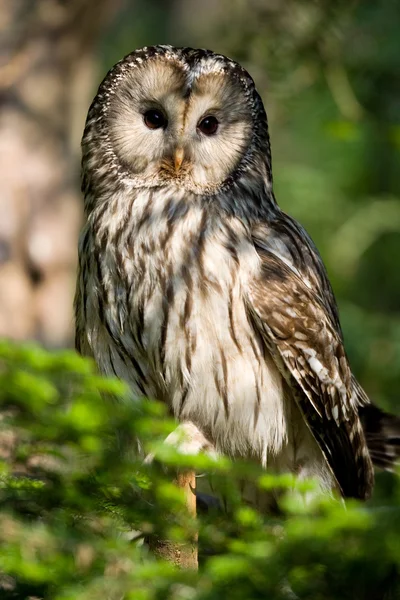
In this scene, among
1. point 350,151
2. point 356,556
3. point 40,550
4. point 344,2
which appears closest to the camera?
point 356,556

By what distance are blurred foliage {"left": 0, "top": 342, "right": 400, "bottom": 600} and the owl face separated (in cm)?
163

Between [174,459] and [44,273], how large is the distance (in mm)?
3437

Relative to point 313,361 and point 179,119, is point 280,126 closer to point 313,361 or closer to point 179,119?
point 179,119

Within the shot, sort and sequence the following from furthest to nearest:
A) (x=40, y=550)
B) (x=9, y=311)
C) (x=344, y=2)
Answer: (x=344, y=2), (x=9, y=311), (x=40, y=550)

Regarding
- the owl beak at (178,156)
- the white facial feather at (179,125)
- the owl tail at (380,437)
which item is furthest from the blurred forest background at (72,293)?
the owl beak at (178,156)

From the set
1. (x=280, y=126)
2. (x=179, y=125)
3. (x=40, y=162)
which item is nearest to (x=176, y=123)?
(x=179, y=125)

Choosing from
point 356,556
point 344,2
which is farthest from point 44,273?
point 356,556

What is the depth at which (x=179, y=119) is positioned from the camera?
358 cm

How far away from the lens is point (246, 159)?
3.80m

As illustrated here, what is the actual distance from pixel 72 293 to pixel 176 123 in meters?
2.14

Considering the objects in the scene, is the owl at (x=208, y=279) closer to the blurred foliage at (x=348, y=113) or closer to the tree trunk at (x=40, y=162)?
the tree trunk at (x=40, y=162)

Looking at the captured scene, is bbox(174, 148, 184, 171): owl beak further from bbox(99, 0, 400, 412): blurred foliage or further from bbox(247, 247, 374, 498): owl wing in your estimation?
bbox(99, 0, 400, 412): blurred foliage

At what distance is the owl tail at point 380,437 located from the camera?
4055mm

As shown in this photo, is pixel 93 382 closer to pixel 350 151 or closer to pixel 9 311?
pixel 9 311
